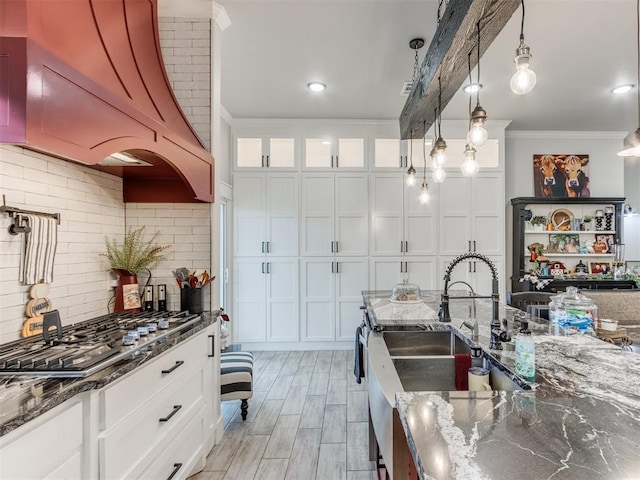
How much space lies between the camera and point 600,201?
4.52 meters

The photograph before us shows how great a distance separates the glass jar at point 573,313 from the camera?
170 cm

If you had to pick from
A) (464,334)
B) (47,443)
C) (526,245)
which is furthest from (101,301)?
(526,245)

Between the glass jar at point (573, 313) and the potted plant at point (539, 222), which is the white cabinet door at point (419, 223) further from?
the glass jar at point (573, 313)

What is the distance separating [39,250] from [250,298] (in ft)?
9.65

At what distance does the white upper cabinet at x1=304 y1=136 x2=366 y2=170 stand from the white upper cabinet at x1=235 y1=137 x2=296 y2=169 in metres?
0.23

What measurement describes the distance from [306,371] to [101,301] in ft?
7.48

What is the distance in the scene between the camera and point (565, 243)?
470 centimetres

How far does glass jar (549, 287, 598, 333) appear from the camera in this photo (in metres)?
1.70

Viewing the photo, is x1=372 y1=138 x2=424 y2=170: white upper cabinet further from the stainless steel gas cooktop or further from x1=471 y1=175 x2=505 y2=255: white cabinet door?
the stainless steel gas cooktop

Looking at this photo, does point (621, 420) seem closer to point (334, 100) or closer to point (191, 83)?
point (191, 83)

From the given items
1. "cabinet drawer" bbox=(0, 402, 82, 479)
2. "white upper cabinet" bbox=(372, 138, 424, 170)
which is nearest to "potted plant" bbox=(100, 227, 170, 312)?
"cabinet drawer" bbox=(0, 402, 82, 479)

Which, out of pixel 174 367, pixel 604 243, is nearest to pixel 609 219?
pixel 604 243

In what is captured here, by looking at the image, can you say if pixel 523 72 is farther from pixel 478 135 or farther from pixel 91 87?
pixel 91 87

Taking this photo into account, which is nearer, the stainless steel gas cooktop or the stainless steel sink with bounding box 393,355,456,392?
the stainless steel gas cooktop
